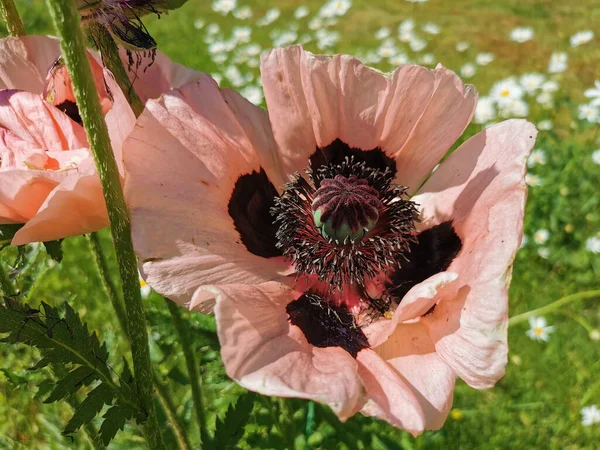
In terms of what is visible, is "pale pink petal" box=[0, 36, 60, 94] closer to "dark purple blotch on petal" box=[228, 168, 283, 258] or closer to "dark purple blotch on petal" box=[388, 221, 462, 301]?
"dark purple blotch on petal" box=[228, 168, 283, 258]

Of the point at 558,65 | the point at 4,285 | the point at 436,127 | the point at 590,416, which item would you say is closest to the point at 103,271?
the point at 4,285

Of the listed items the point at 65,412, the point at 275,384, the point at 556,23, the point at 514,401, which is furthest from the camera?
the point at 556,23

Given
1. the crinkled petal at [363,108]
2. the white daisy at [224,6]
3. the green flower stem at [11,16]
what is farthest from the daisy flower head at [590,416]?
the white daisy at [224,6]

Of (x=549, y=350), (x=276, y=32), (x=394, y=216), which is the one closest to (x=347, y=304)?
(x=394, y=216)

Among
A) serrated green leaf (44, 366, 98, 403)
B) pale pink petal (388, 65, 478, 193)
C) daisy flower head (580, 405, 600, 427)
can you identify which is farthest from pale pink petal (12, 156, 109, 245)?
daisy flower head (580, 405, 600, 427)

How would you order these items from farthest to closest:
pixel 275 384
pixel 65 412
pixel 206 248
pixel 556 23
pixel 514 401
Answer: pixel 556 23 < pixel 514 401 < pixel 65 412 < pixel 206 248 < pixel 275 384

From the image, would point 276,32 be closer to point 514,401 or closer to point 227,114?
point 514,401

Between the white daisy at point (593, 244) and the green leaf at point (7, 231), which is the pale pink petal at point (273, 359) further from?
the white daisy at point (593, 244)
